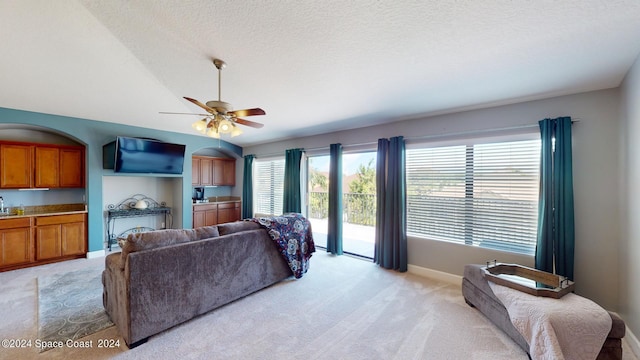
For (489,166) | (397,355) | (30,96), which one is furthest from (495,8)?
(30,96)

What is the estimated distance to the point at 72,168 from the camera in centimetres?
448

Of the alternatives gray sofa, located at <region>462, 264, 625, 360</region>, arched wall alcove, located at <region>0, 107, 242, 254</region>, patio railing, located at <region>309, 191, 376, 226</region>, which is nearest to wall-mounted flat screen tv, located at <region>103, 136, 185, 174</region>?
arched wall alcove, located at <region>0, 107, 242, 254</region>

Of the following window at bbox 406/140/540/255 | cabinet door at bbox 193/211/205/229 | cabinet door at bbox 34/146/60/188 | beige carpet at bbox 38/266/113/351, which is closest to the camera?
beige carpet at bbox 38/266/113/351

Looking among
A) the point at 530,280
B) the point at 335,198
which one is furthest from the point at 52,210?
the point at 530,280

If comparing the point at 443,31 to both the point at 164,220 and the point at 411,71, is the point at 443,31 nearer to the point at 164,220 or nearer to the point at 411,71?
the point at 411,71

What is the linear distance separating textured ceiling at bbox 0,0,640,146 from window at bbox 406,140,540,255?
670mm

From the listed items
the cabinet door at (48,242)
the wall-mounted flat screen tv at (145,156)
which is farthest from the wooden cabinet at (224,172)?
the cabinet door at (48,242)

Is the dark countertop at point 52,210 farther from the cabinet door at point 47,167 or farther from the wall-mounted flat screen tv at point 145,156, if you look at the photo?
the wall-mounted flat screen tv at point 145,156

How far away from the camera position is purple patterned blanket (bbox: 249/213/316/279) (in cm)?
333

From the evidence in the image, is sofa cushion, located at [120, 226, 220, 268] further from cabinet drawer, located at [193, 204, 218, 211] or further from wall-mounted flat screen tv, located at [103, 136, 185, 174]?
cabinet drawer, located at [193, 204, 218, 211]

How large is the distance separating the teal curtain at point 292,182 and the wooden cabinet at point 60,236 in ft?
12.2

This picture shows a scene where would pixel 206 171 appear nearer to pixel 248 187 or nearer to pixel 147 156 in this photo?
pixel 248 187

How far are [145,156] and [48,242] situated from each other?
2.02 meters

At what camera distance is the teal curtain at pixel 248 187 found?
6.48 meters
